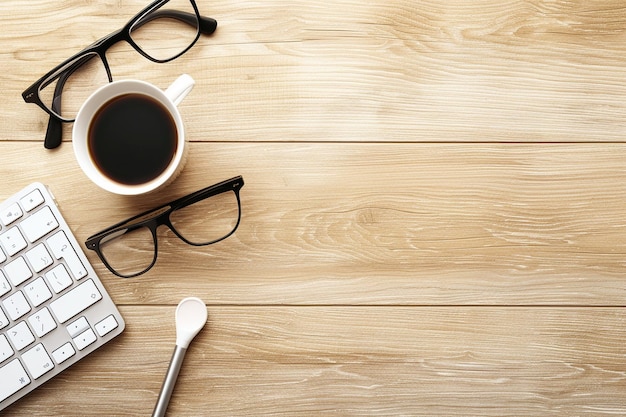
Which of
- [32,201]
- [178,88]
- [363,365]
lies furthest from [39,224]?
[363,365]

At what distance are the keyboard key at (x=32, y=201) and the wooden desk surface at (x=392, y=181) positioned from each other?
34 millimetres

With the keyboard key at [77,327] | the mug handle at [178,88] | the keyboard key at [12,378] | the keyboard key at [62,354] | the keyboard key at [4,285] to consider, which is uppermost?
the mug handle at [178,88]

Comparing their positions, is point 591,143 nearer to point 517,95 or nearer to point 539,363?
point 517,95

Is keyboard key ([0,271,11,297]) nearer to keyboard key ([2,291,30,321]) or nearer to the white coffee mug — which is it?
keyboard key ([2,291,30,321])

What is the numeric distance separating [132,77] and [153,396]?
39 cm

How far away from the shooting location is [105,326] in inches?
27.7

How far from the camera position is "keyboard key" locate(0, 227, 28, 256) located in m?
0.69

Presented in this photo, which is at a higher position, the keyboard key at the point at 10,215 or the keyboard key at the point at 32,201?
the keyboard key at the point at 32,201

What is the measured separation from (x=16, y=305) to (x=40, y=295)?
1.2 inches

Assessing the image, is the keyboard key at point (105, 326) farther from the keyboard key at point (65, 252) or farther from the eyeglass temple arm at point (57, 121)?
the eyeglass temple arm at point (57, 121)

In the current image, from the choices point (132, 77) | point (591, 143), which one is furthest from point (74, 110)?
point (591, 143)

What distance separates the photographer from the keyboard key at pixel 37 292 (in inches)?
27.2

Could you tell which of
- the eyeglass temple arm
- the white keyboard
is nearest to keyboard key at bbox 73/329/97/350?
the white keyboard

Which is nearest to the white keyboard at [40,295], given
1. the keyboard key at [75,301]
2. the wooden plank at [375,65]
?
the keyboard key at [75,301]
